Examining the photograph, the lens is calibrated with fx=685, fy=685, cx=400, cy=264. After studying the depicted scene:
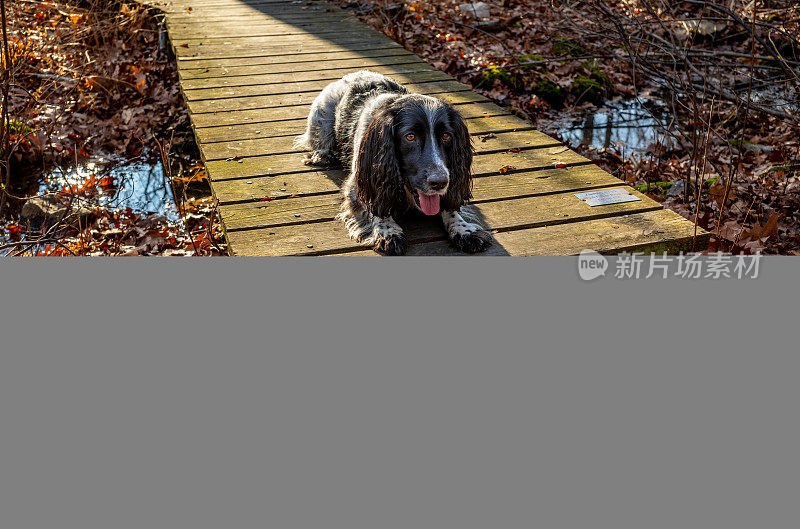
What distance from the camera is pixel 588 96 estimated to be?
25.7 ft

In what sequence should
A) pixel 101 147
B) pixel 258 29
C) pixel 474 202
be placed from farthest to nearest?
pixel 258 29 → pixel 101 147 → pixel 474 202

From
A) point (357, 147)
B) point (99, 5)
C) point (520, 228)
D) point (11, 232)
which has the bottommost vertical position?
point (11, 232)

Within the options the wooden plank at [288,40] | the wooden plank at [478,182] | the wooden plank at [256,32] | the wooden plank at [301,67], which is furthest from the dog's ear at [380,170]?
the wooden plank at [256,32]

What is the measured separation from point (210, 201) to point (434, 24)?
5.40 meters

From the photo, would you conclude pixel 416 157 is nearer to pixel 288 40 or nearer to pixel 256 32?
pixel 288 40

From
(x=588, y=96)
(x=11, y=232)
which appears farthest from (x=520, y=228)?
(x=588, y=96)

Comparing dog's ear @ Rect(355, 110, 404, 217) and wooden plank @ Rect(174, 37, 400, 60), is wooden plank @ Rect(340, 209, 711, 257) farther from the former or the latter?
wooden plank @ Rect(174, 37, 400, 60)

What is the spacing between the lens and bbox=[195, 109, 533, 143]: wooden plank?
5215 millimetres

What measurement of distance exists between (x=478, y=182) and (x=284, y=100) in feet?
8.12

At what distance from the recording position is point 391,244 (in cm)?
352

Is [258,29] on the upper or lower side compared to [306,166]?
upper

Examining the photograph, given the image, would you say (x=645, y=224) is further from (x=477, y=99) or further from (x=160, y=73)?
(x=160, y=73)

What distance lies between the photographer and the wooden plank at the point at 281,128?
5.21 meters

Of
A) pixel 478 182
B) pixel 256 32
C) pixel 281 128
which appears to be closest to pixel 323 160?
pixel 281 128
